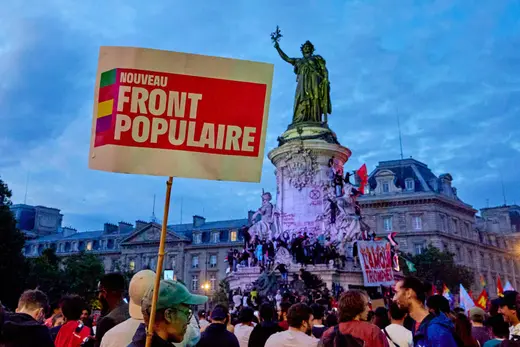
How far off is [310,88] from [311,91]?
0.25m

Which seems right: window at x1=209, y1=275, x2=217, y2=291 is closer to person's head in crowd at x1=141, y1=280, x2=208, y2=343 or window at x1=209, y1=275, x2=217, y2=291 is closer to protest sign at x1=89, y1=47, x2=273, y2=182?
protest sign at x1=89, y1=47, x2=273, y2=182

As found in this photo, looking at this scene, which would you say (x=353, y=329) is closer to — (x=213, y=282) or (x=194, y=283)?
(x=213, y=282)

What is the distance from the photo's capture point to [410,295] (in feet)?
17.6

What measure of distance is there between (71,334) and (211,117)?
334 cm

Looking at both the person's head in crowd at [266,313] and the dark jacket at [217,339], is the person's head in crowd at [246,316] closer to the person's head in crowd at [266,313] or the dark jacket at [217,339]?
the person's head in crowd at [266,313]

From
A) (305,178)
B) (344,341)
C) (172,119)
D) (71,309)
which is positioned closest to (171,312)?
(172,119)

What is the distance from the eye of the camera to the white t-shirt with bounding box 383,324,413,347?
19.4 ft

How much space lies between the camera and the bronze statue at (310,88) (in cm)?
3334

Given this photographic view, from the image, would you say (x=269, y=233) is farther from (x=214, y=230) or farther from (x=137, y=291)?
(x=214, y=230)

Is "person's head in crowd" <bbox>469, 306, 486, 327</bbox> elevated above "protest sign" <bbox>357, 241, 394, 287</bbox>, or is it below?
below

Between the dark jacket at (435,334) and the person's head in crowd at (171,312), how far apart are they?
8.42 ft

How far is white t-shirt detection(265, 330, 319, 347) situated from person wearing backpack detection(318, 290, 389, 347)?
2.84 ft

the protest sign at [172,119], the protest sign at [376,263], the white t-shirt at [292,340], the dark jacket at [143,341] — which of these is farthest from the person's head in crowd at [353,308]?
the protest sign at [376,263]

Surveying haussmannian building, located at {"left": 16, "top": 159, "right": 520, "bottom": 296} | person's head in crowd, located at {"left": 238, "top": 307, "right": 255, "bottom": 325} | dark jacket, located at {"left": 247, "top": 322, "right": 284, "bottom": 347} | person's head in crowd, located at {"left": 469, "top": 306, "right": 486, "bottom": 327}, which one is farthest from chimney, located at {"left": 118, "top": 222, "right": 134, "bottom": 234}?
person's head in crowd, located at {"left": 469, "top": 306, "right": 486, "bottom": 327}
